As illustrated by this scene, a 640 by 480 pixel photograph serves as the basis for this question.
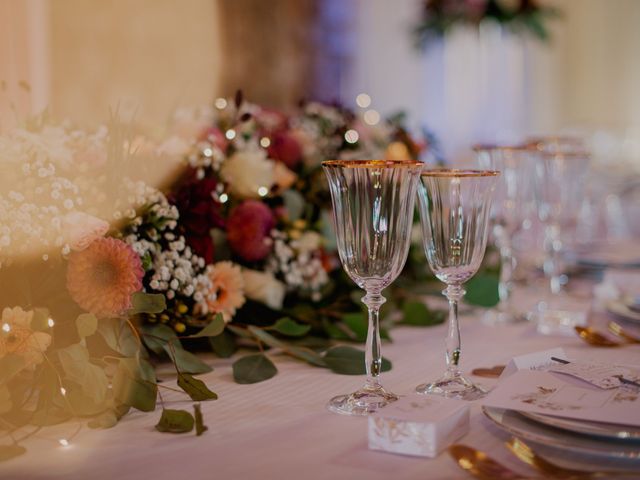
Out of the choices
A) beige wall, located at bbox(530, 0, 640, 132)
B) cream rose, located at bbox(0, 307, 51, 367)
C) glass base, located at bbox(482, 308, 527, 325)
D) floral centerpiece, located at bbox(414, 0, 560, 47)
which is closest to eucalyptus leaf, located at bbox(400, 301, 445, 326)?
glass base, located at bbox(482, 308, 527, 325)

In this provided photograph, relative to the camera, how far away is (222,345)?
4.35 feet

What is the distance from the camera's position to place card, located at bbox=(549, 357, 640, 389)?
0.97 meters

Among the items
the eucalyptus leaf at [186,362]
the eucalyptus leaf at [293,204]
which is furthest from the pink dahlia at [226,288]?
the eucalyptus leaf at [293,204]

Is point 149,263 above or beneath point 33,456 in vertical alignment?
above

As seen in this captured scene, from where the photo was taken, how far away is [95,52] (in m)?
3.72

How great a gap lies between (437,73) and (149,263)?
6.68m

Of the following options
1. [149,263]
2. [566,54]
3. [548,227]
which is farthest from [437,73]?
[149,263]

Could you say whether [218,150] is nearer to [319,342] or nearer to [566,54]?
[319,342]

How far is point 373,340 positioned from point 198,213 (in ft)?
1.32

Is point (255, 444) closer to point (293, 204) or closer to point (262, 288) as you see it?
point (262, 288)

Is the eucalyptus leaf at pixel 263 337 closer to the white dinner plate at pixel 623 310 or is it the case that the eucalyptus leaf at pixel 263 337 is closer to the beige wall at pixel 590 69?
the white dinner plate at pixel 623 310

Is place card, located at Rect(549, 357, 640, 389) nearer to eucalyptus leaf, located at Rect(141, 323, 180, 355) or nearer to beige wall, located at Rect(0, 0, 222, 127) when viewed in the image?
eucalyptus leaf, located at Rect(141, 323, 180, 355)

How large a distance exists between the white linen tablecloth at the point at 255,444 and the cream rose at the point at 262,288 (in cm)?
23

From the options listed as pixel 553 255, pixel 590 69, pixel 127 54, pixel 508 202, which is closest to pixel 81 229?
pixel 508 202
